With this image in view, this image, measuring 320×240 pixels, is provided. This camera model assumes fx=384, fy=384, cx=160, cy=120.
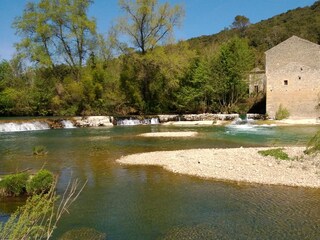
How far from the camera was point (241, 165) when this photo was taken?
12.8 metres

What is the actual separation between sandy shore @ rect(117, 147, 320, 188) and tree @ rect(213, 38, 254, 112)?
22.6 m

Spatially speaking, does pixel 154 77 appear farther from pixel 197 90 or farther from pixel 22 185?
pixel 22 185

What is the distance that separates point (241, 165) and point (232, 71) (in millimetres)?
25435

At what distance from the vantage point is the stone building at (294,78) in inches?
1312

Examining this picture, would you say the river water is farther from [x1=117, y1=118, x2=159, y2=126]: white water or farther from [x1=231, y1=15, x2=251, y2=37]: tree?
[x1=231, y1=15, x2=251, y2=37]: tree

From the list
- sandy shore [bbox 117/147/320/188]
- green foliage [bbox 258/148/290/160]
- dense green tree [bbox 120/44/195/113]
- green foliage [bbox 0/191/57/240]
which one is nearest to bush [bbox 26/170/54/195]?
green foliage [bbox 0/191/57/240]

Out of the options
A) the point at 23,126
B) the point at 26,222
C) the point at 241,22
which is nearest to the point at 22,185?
the point at 26,222

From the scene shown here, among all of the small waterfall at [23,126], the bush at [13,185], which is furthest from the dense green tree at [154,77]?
the bush at [13,185]

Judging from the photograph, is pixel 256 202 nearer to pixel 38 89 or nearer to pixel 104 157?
pixel 104 157

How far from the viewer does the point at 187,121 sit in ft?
115

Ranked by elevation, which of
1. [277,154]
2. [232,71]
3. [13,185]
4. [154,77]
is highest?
[232,71]

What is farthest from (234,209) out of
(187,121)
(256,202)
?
(187,121)

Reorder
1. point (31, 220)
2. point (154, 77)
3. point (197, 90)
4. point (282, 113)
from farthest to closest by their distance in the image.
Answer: point (154, 77) < point (197, 90) < point (282, 113) < point (31, 220)

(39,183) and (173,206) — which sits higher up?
(39,183)
